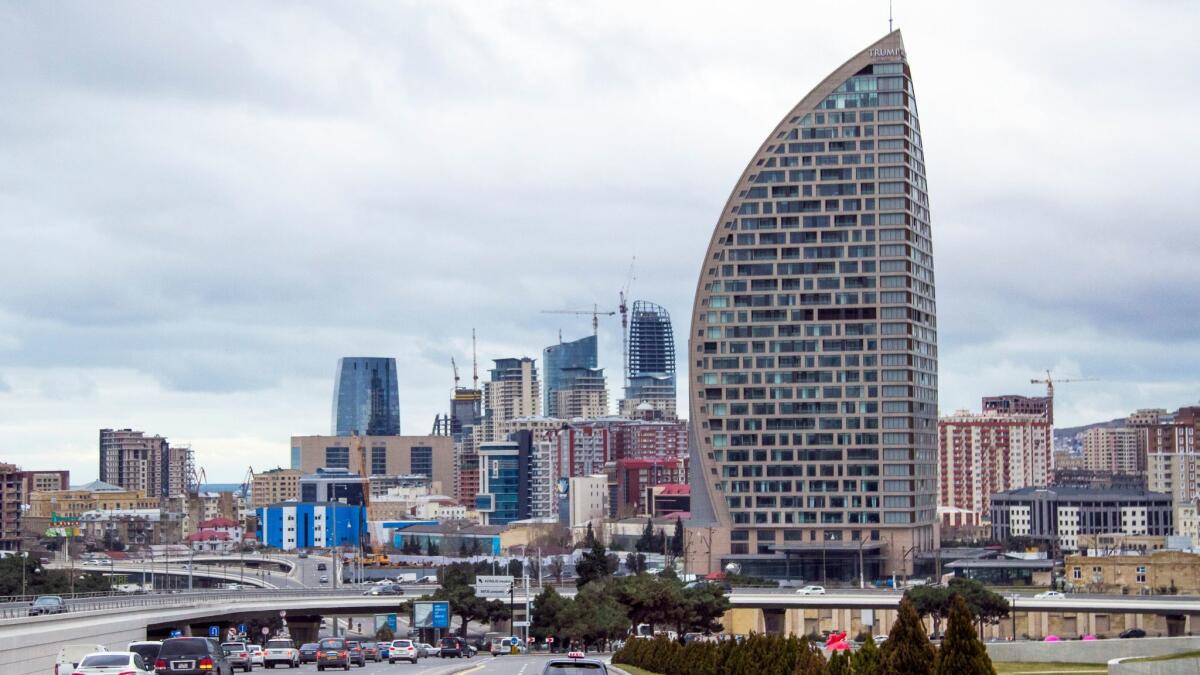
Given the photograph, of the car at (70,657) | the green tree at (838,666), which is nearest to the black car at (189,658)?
the car at (70,657)

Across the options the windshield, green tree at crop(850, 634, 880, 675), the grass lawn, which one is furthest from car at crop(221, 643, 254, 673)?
green tree at crop(850, 634, 880, 675)

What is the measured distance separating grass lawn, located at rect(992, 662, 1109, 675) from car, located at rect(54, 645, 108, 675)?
35.3 meters

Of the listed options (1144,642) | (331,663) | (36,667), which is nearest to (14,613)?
(331,663)

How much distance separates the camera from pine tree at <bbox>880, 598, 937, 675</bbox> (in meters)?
43.1

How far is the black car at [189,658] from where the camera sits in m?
59.4

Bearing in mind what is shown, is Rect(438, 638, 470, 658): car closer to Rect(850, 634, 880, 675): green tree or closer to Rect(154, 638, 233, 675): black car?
Rect(154, 638, 233, 675): black car

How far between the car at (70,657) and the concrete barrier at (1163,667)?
33.0 m

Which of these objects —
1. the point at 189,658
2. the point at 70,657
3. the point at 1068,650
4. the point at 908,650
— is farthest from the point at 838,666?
the point at 1068,650

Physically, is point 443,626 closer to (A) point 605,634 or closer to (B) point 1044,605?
(A) point 605,634

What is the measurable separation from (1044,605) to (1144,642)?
91.9 m

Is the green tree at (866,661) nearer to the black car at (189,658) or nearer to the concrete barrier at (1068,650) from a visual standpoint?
the black car at (189,658)

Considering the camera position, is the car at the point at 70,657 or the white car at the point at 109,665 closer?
the white car at the point at 109,665

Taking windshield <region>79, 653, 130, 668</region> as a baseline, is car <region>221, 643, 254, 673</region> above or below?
below

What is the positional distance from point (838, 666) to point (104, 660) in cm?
2227
